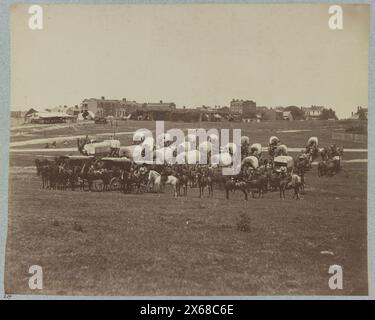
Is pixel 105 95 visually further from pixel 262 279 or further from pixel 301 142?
pixel 262 279

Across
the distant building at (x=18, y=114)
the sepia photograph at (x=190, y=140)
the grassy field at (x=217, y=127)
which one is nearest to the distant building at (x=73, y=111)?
the sepia photograph at (x=190, y=140)

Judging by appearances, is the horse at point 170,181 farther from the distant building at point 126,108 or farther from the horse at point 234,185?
the distant building at point 126,108

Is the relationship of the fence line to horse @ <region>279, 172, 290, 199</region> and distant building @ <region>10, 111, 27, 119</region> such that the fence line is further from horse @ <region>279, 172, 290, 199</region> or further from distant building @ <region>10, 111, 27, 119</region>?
distant building @ <region>10, 111, 27, 119</region>

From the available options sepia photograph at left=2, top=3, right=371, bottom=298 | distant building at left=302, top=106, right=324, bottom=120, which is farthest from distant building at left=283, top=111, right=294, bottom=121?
distant building at left=302, top=106, right=324, bottom=120

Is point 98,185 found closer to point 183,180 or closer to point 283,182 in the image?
A: point 183,180
